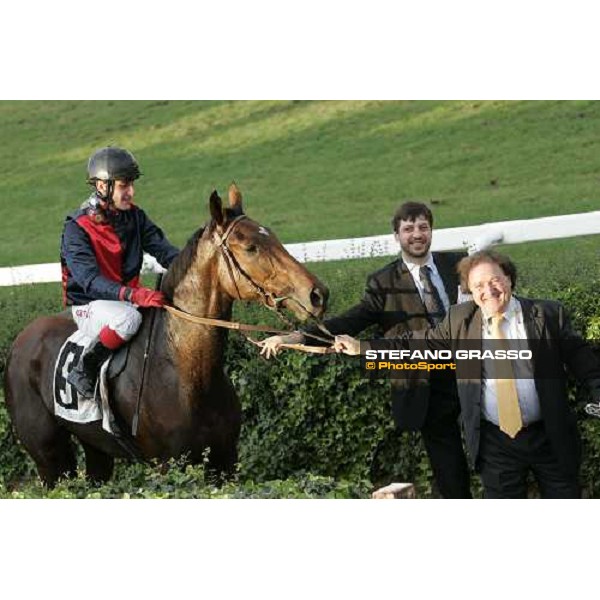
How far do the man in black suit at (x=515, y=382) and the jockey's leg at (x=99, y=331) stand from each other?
63.1 inches

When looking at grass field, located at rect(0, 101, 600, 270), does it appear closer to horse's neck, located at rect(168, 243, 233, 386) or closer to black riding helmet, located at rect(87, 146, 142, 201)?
black riding helmet, located at rect(87, 146, 142, 201)

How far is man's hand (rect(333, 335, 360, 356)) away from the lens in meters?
6.14

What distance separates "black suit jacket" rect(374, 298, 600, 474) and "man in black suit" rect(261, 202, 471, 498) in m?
0.31

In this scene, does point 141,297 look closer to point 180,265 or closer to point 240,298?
point 180,265

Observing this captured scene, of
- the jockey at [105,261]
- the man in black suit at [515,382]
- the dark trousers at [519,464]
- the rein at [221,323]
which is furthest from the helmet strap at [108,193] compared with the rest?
the dark trousers at [519,464]

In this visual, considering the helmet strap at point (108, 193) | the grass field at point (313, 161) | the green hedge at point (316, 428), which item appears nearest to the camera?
the helmet strap at point (108, 193)

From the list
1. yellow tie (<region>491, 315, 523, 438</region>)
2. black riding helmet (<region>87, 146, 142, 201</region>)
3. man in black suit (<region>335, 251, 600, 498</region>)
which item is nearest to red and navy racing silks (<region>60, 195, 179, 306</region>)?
black riding helmet (<region>87, 146, 142, 201</region>)

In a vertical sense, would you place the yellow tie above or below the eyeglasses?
below

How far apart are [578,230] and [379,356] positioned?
8.32ft

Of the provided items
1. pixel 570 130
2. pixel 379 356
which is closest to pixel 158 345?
pixel 379 356

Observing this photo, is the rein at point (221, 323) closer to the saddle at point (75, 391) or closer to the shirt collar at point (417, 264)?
the saddle at point (75, 391)

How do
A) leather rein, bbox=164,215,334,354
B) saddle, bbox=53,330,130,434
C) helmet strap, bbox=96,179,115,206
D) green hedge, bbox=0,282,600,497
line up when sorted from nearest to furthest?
leather rein, bbox=164,215,334,354 → helmet strap, bbox=96,179,115,206 → saddle, bbox=53,330,130,434 → green hedge, bbox=0,282,600,497

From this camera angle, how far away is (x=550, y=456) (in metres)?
5.86

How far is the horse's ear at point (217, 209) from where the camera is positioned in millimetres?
6117
